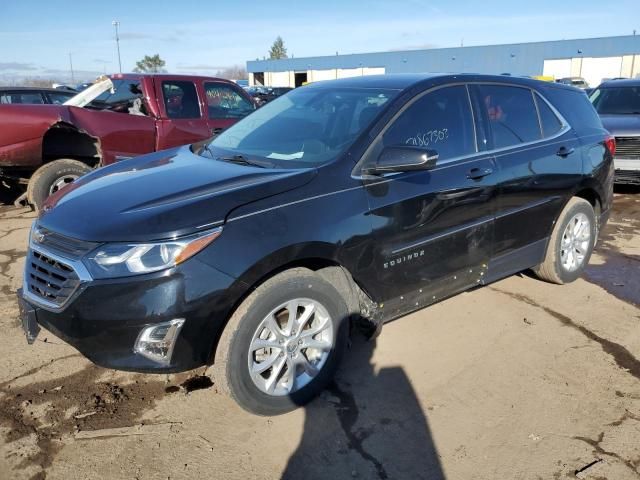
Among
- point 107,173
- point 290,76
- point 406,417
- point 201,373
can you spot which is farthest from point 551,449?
point 290,76

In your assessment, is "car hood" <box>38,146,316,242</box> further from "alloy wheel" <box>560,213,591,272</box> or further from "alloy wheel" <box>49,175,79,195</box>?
"alloy wheel" <box>49,175,79,195</box>

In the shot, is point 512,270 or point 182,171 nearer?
point 182,171

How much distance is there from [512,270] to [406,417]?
1798mm

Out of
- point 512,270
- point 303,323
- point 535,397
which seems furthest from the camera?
point 512,270

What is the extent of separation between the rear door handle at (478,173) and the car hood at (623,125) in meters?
6.14

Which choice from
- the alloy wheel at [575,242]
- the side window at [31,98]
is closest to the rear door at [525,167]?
the alloy wheel at [575,242]

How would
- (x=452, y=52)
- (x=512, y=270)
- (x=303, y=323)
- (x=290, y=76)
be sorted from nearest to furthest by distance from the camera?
(x=303, y=323) → (x=512, y=270) → (x=452, y=52) → (x=290, y=76)

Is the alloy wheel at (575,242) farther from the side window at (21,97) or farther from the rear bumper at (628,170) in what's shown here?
the side window at (21,97)

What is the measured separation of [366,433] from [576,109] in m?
3.58

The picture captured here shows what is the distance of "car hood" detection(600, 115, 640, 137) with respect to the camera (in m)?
8.65

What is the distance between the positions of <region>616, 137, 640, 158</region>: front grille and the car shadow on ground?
A: 278 inches

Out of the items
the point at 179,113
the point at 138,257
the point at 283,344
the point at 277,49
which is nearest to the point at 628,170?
the point at 179,113

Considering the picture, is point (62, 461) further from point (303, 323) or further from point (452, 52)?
point (452, 52)

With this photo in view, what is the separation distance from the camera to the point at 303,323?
302 centimetres
